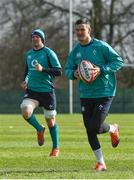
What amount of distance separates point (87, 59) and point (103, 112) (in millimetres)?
773

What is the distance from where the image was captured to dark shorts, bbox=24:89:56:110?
12203 mm

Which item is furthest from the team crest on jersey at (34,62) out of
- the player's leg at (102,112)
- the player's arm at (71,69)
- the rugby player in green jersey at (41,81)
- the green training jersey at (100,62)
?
the player's leg at (102,112)

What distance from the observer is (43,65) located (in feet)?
39.5

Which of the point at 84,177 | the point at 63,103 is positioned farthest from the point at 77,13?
the point at 84,177

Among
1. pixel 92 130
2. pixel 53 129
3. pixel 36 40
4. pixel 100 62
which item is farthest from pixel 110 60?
pixel 53 129

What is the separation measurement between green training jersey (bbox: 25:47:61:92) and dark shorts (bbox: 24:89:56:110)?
73mm

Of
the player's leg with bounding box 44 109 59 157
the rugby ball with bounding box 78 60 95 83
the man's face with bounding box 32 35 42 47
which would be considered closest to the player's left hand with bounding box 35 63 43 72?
the man's face with bounding box 32 35 42 47

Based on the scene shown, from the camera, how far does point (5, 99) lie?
45312mm

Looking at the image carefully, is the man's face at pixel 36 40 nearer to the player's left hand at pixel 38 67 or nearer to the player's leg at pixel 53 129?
the player's left hand at pixel 38 67

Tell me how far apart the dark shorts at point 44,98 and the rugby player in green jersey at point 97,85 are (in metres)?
2.18

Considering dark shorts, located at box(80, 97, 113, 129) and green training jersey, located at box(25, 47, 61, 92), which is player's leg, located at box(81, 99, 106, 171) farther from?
green training jersey, located at box(25, 47, 61, 92)

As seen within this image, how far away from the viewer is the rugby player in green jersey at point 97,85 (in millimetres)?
9812

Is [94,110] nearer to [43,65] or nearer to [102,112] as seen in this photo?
[102,112]

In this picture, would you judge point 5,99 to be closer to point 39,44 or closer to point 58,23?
point 58,23
